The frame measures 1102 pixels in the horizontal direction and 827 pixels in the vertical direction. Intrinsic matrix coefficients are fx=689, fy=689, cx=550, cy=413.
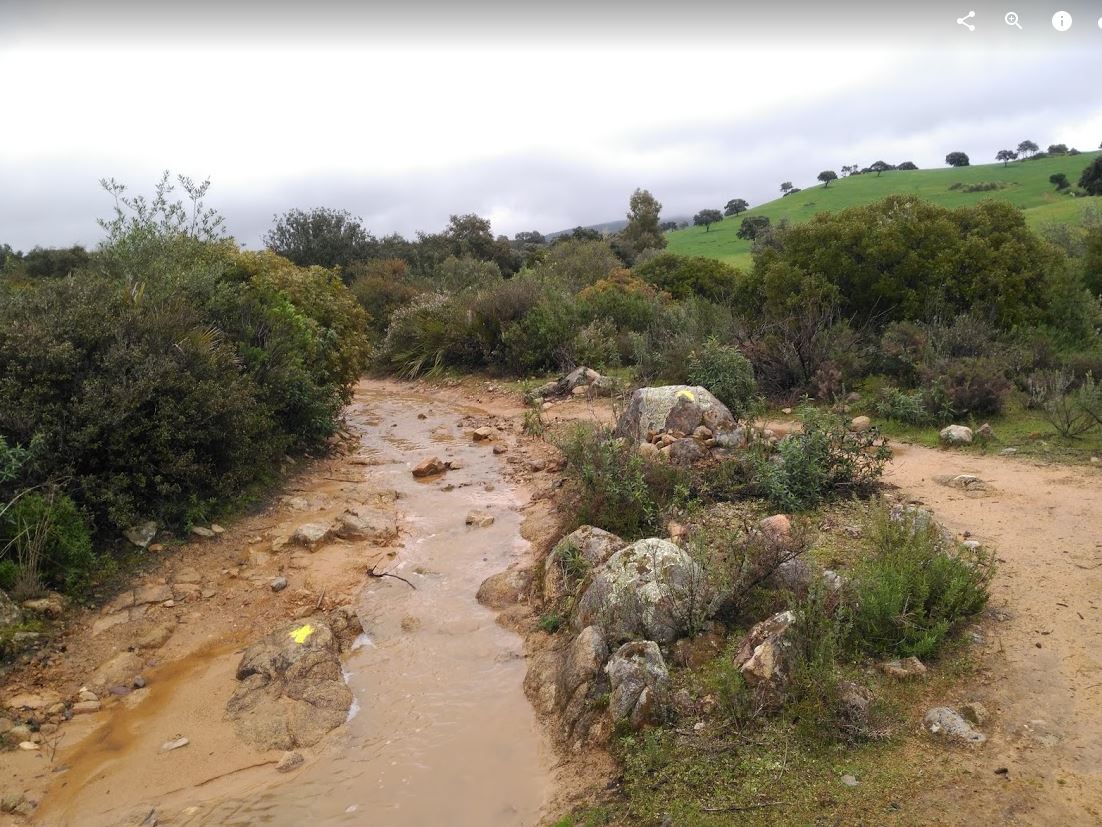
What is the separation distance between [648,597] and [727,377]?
6460 millimetres

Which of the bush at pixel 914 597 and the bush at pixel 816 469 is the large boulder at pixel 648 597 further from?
the bush at pixel 816 469

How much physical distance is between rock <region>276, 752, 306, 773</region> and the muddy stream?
0.06 m

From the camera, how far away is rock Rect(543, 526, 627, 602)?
19.1ft

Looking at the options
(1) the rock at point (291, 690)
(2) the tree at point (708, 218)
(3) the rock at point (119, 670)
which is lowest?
(1) the rock at point (291, 690)

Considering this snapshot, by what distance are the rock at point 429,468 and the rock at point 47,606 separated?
4806 mm

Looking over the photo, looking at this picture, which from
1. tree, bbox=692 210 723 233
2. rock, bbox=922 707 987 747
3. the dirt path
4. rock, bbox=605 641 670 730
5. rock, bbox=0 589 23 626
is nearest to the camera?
the dirt path

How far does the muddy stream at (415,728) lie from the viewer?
3.86 metres

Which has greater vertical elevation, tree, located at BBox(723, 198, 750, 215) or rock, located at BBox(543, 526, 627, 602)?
tree, located at BBox(723, 198, 750, 215)

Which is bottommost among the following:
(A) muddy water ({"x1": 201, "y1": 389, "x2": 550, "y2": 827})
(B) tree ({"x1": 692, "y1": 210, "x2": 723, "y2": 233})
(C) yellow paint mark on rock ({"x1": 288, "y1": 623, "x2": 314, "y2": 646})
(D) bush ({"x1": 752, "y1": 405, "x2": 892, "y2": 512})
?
(A) muddy water ({"x1": 201, "y1": 389, "x2": 550, "y2": 827})

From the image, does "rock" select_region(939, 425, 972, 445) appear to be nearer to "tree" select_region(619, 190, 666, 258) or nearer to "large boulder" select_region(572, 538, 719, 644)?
"large boulder" select_region(572, 538, 719, 644)

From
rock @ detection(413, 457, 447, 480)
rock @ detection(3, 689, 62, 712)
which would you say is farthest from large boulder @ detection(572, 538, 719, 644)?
rock @ detection(413, 457, 447, 480)

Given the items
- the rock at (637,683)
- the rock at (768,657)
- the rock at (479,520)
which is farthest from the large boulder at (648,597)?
the rock at (479,520)

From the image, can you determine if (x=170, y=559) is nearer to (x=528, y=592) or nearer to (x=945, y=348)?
(x=528, y=592)

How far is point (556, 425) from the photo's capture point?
11.5m
